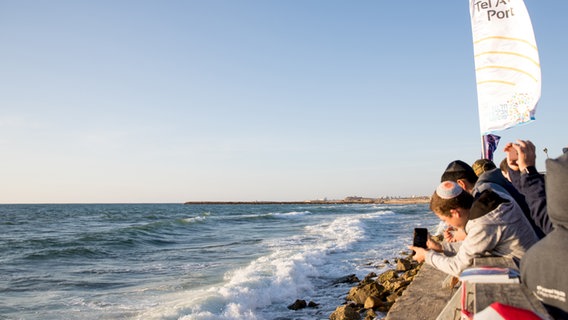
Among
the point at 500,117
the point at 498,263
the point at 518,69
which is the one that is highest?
the point at 518,69

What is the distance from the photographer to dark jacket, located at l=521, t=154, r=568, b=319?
167 cm

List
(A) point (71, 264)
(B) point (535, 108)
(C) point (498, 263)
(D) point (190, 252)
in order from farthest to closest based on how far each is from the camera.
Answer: (D) point (190, 252)
(A) point (71, 264)
(B) point (535, 108)
(C) point (498, 263)

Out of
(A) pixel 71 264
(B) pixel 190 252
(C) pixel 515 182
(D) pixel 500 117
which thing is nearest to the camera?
(C) pixel 515 182

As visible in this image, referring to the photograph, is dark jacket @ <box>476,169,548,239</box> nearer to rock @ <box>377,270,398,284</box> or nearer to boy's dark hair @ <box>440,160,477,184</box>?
boy's dark hair @ <box>440,160,477,184</box>

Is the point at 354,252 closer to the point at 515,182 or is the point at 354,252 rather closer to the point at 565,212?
the point at 515,182

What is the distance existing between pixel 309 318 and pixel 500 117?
3.97 meters

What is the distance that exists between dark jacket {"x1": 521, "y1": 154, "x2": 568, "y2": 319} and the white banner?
3.23 meters

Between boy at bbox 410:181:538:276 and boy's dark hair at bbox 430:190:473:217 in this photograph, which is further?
boy's dark hair at bbox 430:190:473:217

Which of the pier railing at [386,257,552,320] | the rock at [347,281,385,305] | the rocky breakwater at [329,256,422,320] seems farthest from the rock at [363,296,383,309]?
the pier railing at [386,257,552,320]

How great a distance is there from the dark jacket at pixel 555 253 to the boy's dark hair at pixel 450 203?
96 cm

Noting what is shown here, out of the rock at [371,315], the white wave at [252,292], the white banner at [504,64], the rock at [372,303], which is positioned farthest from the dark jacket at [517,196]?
the white wave at [252,292]

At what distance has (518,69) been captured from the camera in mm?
4680

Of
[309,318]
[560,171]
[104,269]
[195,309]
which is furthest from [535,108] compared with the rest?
[104,269]

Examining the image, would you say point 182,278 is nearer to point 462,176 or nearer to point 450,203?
point 462,176
